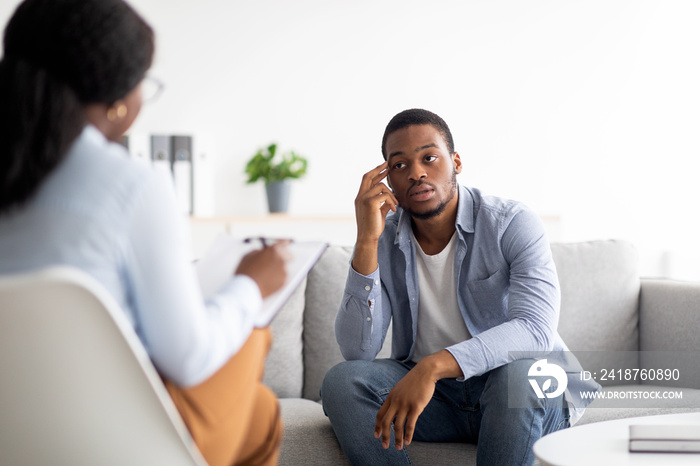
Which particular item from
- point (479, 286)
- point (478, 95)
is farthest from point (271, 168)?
point (479, 286)

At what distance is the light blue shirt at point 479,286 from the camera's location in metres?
1.61

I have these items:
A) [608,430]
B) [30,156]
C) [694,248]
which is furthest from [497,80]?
[30,156]

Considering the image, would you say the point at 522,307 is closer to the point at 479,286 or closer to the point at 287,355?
the point at 479,286

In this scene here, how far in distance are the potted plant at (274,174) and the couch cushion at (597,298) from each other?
1.55m

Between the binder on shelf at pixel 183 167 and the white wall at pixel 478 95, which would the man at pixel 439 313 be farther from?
the white wall at pixel 478 95

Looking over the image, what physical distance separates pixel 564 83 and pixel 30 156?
A: 3602mm

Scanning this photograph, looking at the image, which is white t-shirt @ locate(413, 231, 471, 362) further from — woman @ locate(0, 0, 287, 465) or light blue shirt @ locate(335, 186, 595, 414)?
woman @ locate(0, 0, 287, 465)

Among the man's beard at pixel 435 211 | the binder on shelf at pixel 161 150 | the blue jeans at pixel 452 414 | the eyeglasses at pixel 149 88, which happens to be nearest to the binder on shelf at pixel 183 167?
the binder on shelf at pixel 161 150

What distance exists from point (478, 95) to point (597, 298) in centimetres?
189

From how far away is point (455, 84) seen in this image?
3.87 metres

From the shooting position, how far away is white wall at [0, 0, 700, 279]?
368 cm

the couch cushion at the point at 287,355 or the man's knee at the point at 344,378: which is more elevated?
the man's knee at the point at 344,378

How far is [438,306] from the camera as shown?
6.01ft

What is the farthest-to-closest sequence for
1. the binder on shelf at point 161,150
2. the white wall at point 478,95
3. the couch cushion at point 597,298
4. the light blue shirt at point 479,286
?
1. the white wall at point 478,95
2. the binder on shelf at point 161,150
3. the couch cushion at point 597,298
4. the light blue shirt at point 479,286
